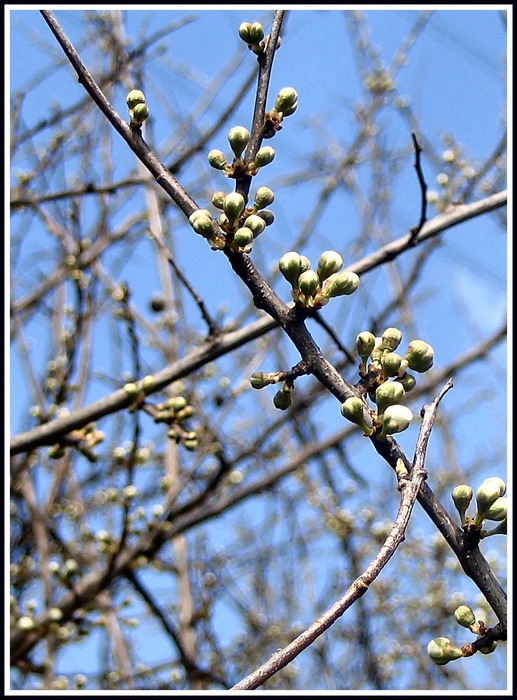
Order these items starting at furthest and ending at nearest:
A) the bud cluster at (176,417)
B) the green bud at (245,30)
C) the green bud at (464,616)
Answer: the bud cluster at (176,417) → the green bud at (245,30) → the green bud at (464,616)

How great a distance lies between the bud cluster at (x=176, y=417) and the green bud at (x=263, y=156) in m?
1.31

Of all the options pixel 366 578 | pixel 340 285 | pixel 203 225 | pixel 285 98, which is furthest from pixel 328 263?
pixel 366 578

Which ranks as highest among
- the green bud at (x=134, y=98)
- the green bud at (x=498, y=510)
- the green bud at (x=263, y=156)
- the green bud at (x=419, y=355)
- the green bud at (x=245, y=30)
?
the green bud at (x=245, y=30)

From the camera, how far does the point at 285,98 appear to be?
1.60 meters

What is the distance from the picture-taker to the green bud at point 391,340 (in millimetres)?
1530

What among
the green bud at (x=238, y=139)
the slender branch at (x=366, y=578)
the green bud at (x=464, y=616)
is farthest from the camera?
the green bud at (x=238, y=139)

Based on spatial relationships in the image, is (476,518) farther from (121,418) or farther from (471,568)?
(121,418)

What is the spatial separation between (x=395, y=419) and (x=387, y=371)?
0.20 meters

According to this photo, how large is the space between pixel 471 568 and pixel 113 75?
4.14 meters

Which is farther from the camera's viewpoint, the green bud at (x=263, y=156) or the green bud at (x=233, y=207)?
the green bud at (x=263, y=156)

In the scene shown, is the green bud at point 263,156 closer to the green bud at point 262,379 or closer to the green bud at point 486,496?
the green bud at point 262,379

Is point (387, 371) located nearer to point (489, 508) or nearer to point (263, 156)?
point (489, 508)

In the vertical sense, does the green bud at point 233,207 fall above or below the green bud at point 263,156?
below

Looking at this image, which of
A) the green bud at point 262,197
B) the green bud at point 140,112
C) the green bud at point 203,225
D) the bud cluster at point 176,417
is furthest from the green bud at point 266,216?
the bud cluster at point 176,417
